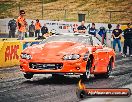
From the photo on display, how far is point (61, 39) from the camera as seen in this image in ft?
43.9

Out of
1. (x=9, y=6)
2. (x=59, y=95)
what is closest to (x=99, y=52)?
(x=59, y=95)

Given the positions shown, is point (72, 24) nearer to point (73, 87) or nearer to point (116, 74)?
Result: point (116, 74)

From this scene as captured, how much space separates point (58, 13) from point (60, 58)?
43.1 meters

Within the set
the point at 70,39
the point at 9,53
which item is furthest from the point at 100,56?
the point at 9,53

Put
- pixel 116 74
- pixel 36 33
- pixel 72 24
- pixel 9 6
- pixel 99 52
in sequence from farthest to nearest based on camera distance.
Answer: pixel 9 6, pixel 72 24, pixel 36 33, pixel 116 74, pixel 99 52

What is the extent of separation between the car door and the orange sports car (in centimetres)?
9

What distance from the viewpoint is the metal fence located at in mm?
53094

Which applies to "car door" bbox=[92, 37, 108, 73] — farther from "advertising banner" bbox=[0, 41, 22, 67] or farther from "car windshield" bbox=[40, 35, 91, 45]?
"advertising banner" bbox=[0, 41, 22, 67]

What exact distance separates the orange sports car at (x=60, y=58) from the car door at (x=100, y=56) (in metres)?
0.09

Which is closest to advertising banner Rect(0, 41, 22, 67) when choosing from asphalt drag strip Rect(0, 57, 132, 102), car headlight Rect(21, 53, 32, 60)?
asphalt drag strip Rect(0, 57, 132, 102)

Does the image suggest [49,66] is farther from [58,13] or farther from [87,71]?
[58,13]

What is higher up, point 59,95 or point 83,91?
point 83,91

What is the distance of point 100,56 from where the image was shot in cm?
1375

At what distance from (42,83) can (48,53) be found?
766 mm
